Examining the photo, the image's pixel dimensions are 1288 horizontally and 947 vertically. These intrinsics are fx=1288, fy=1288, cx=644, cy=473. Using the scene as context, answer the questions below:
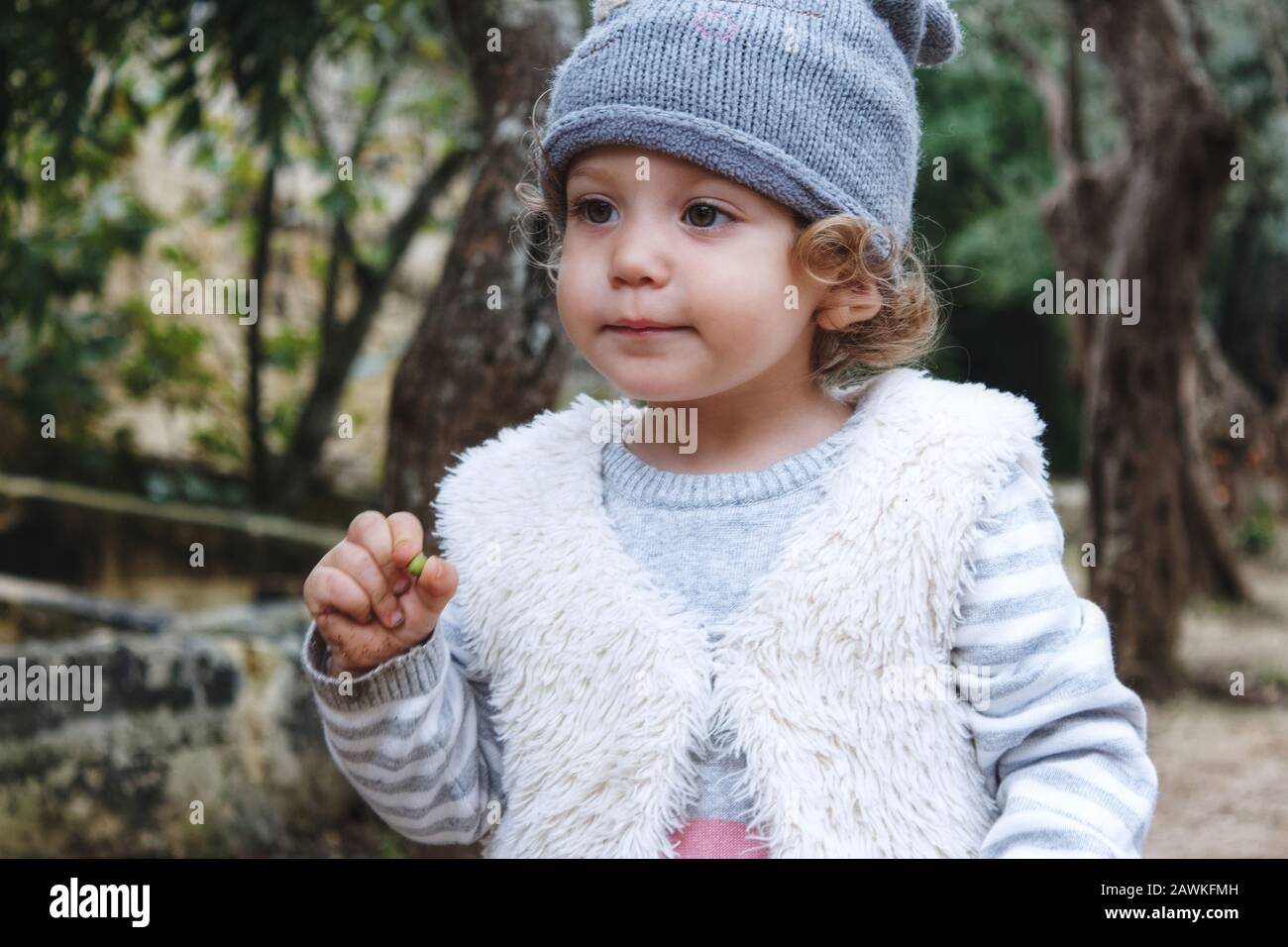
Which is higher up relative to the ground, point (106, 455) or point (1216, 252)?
point (1216, 252)

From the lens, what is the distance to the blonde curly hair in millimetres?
1587

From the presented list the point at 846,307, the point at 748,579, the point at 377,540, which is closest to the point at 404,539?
the point at 377,540

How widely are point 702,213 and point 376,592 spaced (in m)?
0.59

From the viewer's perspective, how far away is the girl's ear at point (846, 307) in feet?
5.45

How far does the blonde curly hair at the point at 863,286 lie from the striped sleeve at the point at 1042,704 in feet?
1.00

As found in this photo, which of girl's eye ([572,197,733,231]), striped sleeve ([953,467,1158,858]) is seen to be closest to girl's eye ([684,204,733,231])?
girl's eye ([572,197,733,231])

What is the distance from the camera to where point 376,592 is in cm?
147

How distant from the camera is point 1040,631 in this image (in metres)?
1.44

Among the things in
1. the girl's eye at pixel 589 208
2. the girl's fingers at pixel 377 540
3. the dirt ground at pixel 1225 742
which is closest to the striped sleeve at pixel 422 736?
the girl's fingers at pixel 377 540

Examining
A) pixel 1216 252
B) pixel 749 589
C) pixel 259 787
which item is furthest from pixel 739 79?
pixel 1216 252

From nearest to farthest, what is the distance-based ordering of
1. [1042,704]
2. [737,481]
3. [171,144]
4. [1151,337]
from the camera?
[1042,704]
[737,481]
[171,144]
[1151,337]

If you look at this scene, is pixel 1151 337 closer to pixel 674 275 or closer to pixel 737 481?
pixel 737 481

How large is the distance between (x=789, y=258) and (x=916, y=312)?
281 millimetres

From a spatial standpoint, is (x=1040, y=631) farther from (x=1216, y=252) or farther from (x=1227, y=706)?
(x=1216, y=252)
